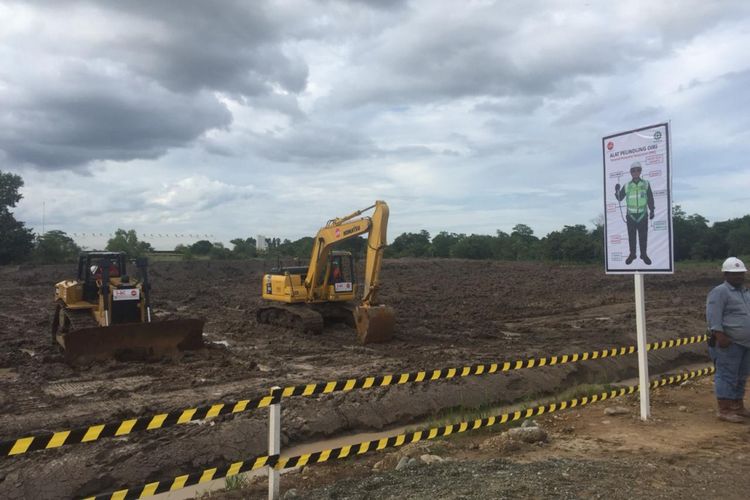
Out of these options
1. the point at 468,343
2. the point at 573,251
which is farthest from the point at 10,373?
the point at 573,251

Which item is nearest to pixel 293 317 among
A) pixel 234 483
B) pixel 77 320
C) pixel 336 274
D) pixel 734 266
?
pixel 336 274

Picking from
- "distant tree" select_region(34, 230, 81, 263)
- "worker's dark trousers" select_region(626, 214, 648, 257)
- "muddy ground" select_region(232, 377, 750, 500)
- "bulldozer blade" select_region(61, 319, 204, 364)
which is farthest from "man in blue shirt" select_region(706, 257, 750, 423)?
"distant tree" select_region(34, 230, 81, 263)

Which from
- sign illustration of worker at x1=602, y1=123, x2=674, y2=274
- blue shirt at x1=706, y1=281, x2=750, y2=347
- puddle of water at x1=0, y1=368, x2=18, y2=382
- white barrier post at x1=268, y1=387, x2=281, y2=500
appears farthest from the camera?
puddle of water at x1=0, y1=368, x2=18, y2=382

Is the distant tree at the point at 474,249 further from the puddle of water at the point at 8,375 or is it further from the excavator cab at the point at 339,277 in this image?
the puddle of water at the point at 8,375

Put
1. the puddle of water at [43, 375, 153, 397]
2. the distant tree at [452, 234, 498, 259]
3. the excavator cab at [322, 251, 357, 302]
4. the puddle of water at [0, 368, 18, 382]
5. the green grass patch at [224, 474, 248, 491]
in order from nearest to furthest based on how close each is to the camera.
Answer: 1. the green grass patch at [224, 474, 248, 491]
2. the puddle of water at [43, 375, 153, 397]
3. the puddle of water at [0, 368, 18, 382]
4. the excavator cab at [322, 251, 357, 302]
5. the distant tree at [452, 234, 498, 259]

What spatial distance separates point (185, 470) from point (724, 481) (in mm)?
5587

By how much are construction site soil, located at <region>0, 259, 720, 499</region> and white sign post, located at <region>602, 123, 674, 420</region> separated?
3648 millimetres

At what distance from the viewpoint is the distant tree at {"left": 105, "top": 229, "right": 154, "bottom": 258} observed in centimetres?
5702

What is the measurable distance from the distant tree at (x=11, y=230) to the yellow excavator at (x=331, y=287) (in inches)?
1652

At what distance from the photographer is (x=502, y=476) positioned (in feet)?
16.8

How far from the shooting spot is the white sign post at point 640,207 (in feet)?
22.5

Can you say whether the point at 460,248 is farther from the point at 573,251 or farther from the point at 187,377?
the point at 187,377

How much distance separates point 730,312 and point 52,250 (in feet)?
185

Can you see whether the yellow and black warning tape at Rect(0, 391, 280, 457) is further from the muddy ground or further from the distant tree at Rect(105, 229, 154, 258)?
the distant tree at Rect(105, 229, 154, 258)
